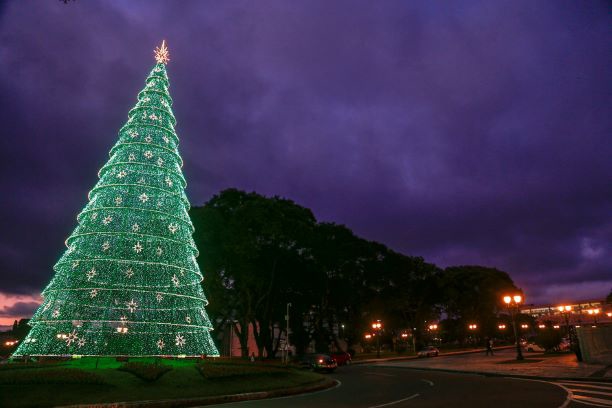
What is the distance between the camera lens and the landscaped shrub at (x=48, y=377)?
12.2m

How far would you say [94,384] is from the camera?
12.8m

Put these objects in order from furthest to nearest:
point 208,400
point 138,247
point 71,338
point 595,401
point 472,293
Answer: point 472,293 < point 138,247 < point 71,338 < point 208,400 < point 595,401

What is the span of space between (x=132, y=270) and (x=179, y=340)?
168 inches

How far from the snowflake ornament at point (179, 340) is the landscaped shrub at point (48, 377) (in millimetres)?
6636

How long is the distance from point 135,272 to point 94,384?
7826mm

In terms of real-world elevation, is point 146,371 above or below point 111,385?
above

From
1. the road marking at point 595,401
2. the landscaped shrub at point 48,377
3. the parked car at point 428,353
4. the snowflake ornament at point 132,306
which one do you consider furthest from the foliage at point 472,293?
the landscaped shrub at point 48,377

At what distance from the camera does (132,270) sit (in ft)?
65.7

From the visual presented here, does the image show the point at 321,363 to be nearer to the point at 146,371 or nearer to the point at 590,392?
the point at 146,371

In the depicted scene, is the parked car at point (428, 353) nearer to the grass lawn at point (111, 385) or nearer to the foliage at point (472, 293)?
the foliage at point (472, 293)

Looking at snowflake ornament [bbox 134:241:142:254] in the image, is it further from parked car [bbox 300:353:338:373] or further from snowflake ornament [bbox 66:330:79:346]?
parked car [bbox 300:353:338:373]

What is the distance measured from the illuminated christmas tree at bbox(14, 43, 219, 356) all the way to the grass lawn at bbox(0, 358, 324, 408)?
3.59 metres

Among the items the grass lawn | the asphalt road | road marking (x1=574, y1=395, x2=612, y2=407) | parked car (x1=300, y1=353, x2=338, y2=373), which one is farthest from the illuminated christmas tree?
road marking (x1=574, y1=395, x2=612, y2=407)

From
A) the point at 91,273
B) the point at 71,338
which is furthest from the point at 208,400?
the point at 91,273
